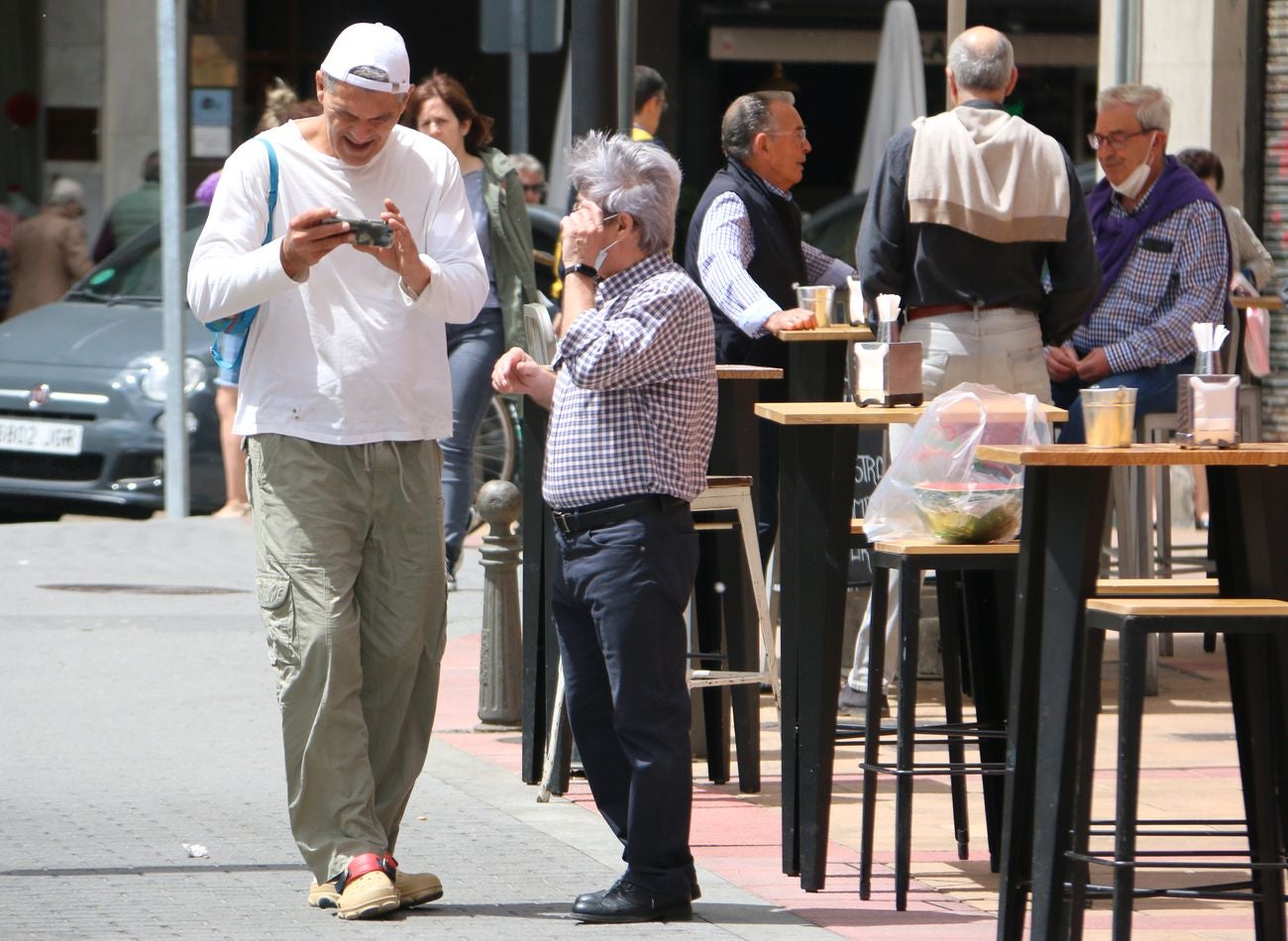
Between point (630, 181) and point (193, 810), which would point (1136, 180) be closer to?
point (630, 181)

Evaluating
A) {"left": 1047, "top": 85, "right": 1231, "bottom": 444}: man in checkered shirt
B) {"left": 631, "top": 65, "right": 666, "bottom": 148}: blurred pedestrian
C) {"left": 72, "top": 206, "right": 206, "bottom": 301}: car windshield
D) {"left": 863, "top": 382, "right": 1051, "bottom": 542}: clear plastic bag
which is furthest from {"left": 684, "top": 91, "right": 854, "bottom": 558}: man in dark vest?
{"left": 72, "top": 206, "right": 206, "bottom": 301}: car windshield

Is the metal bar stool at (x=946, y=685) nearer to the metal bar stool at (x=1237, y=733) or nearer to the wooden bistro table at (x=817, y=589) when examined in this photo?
the wooden bistro table at (x=817, y=589)

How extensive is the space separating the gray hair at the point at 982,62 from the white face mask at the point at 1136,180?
132cm

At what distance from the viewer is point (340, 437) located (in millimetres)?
5535

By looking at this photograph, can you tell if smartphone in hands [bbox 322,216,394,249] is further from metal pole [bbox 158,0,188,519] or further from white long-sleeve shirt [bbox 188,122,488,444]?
metal pole [bbox 158,0,188,519]

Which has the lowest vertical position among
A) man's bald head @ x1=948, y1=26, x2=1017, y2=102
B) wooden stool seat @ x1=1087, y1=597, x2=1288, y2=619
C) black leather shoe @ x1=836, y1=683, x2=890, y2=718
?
black leather shoe @ x1=836, y1=683, x2=890, y2=718

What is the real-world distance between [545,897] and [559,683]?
3.87ft

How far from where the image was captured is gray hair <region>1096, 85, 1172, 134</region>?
857cm

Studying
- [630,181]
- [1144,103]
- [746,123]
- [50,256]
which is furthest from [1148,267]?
[50,256]

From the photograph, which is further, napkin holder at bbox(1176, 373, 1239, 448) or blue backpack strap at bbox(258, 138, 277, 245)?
blue backpack strap at bbox(258, 138, 277, 245)

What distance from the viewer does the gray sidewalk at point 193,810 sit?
215 inches

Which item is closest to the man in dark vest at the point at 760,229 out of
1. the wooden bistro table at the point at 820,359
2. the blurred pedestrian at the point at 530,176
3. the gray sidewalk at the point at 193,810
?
the wooden bistro table at the point at 820,359

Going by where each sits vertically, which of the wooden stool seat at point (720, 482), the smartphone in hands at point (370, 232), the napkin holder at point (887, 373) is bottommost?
the wooden stool seat at point (720, 482)

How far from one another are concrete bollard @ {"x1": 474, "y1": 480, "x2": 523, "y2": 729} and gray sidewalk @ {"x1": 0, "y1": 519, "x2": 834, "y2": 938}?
0.33 meters
